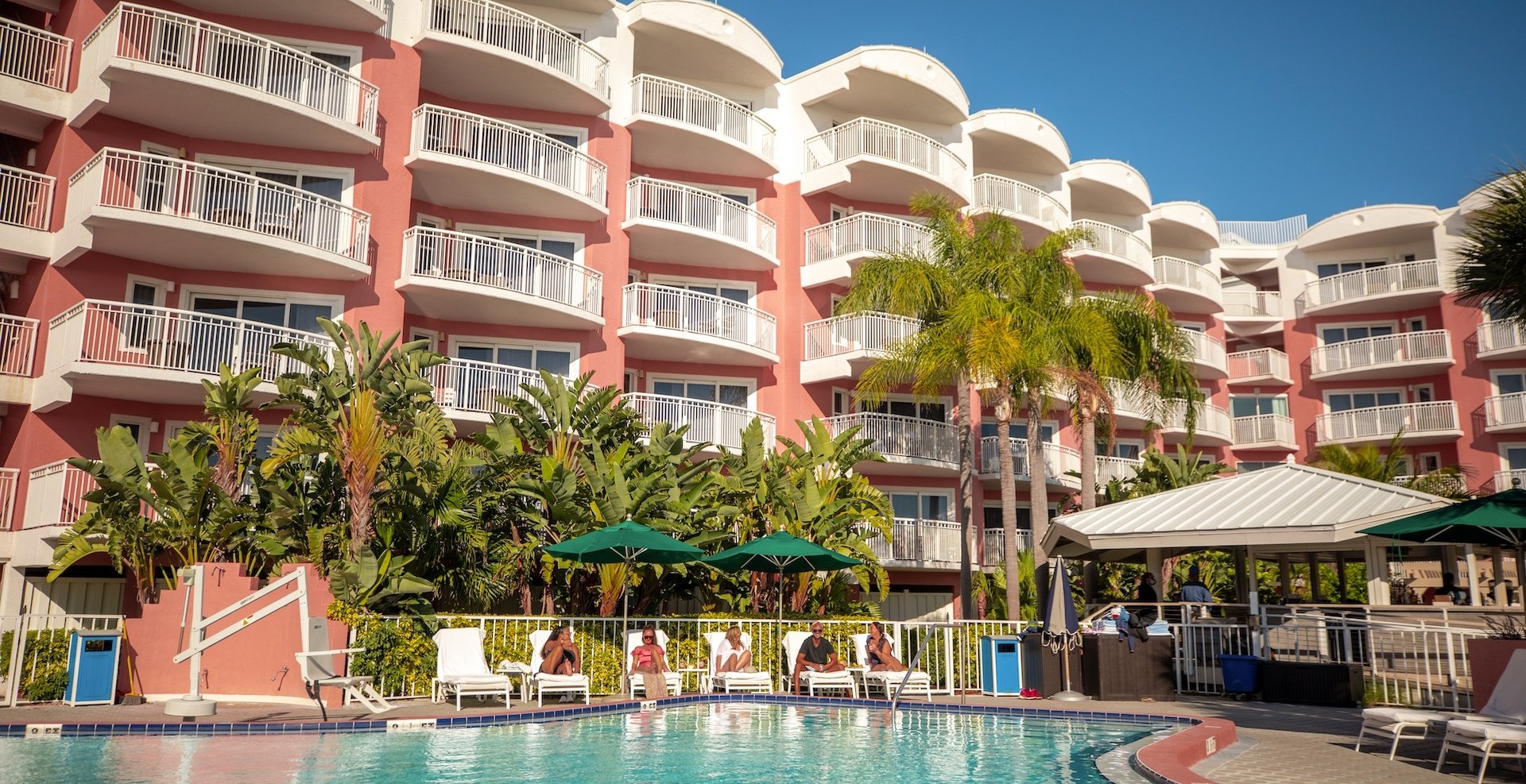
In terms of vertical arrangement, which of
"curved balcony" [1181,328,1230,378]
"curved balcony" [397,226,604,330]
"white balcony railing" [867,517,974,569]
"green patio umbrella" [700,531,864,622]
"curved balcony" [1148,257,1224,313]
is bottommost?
"green patio umbrella" [700,531,864,622]

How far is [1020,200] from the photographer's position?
36.6 meters

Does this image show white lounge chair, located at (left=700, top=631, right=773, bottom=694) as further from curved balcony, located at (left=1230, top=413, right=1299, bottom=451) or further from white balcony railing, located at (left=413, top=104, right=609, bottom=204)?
curved balcony, located at (left=1230, top=413, right=1299, bottom=451)

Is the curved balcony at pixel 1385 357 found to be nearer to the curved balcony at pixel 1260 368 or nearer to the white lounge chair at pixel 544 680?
the curved balcony at pixel 1260 368

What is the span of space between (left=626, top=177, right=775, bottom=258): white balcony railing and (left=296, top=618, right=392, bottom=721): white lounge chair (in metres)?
16.8

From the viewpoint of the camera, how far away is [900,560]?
29.5 metres

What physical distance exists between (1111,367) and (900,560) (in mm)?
7058

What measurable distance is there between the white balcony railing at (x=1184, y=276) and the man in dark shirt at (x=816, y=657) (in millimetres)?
27869

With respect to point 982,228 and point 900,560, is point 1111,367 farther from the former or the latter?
point 900,560

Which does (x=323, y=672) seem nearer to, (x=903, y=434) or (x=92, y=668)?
(x=92, y=668)

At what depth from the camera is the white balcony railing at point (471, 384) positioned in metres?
24.9

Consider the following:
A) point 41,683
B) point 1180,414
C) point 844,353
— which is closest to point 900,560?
point 844,353

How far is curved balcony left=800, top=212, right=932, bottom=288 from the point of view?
3164 centimetres

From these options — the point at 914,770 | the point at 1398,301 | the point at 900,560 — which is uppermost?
the point at 1398,301

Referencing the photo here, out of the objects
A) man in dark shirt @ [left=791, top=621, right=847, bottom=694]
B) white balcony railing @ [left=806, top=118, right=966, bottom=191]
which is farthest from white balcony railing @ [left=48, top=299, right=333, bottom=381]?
white balcony railing @ [left=806, top=118, right=966, bottom=191]
